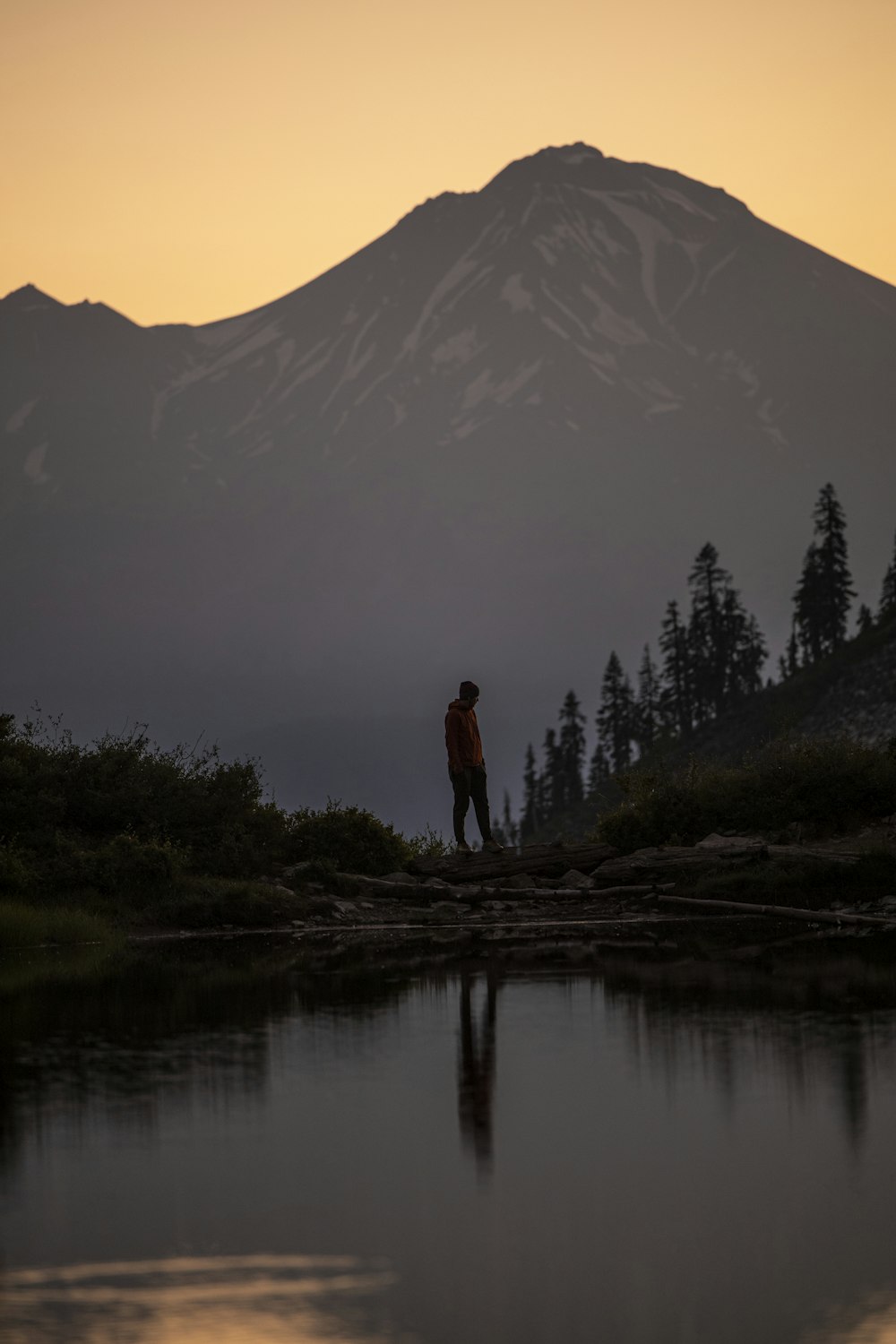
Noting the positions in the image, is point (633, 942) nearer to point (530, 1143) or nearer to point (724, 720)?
point (530, 1143)

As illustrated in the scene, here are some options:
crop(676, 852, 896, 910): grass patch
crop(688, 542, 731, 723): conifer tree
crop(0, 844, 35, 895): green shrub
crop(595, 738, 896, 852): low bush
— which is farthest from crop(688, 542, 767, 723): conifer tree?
crop(0, 844, 35, 895): green shrub

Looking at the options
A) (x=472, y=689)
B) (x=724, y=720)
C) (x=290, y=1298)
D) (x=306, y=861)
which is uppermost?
(x=724, y=720)

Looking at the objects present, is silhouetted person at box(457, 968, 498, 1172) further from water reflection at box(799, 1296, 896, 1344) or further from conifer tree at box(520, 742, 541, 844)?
conifer tree at box(520, 742, 541, 844)

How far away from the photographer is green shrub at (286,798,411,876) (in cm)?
2581

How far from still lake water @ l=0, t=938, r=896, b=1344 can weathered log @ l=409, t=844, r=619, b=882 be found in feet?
35.0

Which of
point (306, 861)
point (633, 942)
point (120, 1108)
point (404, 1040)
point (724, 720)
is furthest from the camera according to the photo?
point (724, 720)

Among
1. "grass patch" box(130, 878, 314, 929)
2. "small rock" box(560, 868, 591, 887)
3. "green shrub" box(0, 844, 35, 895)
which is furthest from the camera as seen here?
"small rock" box(560, 868, 591, 887)

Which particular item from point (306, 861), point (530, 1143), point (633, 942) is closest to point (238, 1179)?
point (530, 1143)

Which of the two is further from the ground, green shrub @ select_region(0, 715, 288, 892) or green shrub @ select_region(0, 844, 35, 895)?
green shrub @ select_region(0, 715, 288, 892)

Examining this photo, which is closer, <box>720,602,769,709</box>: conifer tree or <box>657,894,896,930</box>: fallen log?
<box>657,894,896,930</box>: fallen log

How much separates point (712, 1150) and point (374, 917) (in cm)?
1439

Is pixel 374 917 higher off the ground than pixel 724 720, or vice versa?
pixel 724 720

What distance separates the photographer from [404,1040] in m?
12.1

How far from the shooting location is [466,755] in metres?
26.0
